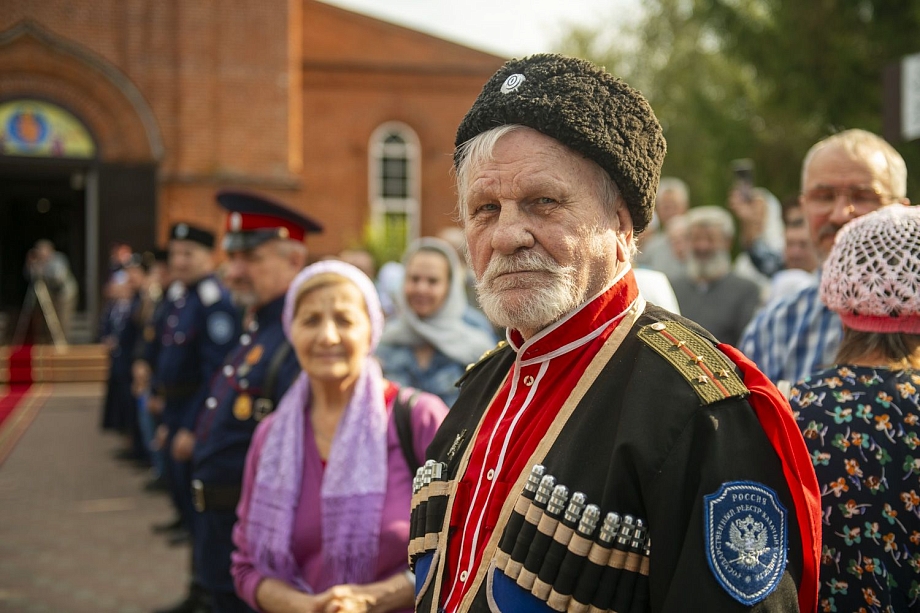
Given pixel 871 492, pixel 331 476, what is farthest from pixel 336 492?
pixel 871 492

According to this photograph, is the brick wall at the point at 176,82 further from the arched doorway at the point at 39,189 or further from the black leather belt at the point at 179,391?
the black leather belt at the point at 179,391

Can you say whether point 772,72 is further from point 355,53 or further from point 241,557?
point 355,53

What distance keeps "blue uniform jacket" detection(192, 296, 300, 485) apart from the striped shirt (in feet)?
6.71

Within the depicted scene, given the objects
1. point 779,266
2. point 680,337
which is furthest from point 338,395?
point 779,266

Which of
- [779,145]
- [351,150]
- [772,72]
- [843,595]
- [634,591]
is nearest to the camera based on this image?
[634,591]

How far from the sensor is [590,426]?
5.54 ft

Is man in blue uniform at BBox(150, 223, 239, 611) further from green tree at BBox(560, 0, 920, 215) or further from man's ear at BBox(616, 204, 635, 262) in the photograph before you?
green tree at BBox(560, 0, 920, 215)

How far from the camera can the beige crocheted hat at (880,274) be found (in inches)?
86.7

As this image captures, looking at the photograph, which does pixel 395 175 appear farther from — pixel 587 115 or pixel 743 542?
pixel 743 542

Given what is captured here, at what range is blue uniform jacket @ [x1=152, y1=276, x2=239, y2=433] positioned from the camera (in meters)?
6.71

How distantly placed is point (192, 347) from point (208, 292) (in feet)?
1.51

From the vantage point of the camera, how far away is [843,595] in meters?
2.15

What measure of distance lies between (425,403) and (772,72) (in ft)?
35.1

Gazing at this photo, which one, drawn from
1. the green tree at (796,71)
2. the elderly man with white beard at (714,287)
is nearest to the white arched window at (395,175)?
the green tree at (796,71)
